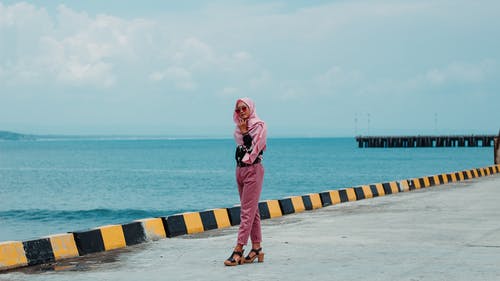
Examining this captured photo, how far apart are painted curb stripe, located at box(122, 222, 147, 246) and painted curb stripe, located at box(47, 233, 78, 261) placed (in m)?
0.92

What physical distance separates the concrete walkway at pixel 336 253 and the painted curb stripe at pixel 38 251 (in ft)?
1.10

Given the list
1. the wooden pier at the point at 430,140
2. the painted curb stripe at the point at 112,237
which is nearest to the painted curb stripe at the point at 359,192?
the painted curb stripe at the point at 112,237

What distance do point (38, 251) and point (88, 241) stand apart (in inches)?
30.9

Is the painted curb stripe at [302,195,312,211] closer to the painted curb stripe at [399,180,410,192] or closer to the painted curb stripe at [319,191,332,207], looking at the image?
the painted curb stripe at [319,191,332,207]

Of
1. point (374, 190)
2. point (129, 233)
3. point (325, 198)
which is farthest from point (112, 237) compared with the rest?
point (374, 190)

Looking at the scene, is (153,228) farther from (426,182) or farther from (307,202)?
(426,182)

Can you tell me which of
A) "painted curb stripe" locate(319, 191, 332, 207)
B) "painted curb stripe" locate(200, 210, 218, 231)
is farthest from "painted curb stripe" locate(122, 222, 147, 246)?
"painted curb stripe" locate(319, 191, 332, 207)

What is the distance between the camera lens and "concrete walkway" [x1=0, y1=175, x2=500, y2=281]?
7316mm

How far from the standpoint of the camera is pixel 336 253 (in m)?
8.58

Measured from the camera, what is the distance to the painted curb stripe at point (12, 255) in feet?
26.4

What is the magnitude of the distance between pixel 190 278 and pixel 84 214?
33.0 m

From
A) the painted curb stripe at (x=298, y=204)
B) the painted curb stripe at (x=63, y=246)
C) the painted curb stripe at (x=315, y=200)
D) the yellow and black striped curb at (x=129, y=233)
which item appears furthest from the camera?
the painted curb stripe at (x=315, y=200)

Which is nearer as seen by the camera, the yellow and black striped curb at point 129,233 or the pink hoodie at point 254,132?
the pink hoodie at point 254,132

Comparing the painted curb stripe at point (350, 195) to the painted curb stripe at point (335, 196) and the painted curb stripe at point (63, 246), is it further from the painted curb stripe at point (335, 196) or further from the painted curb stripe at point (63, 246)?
the painted curb stripe at point (63, 246)
